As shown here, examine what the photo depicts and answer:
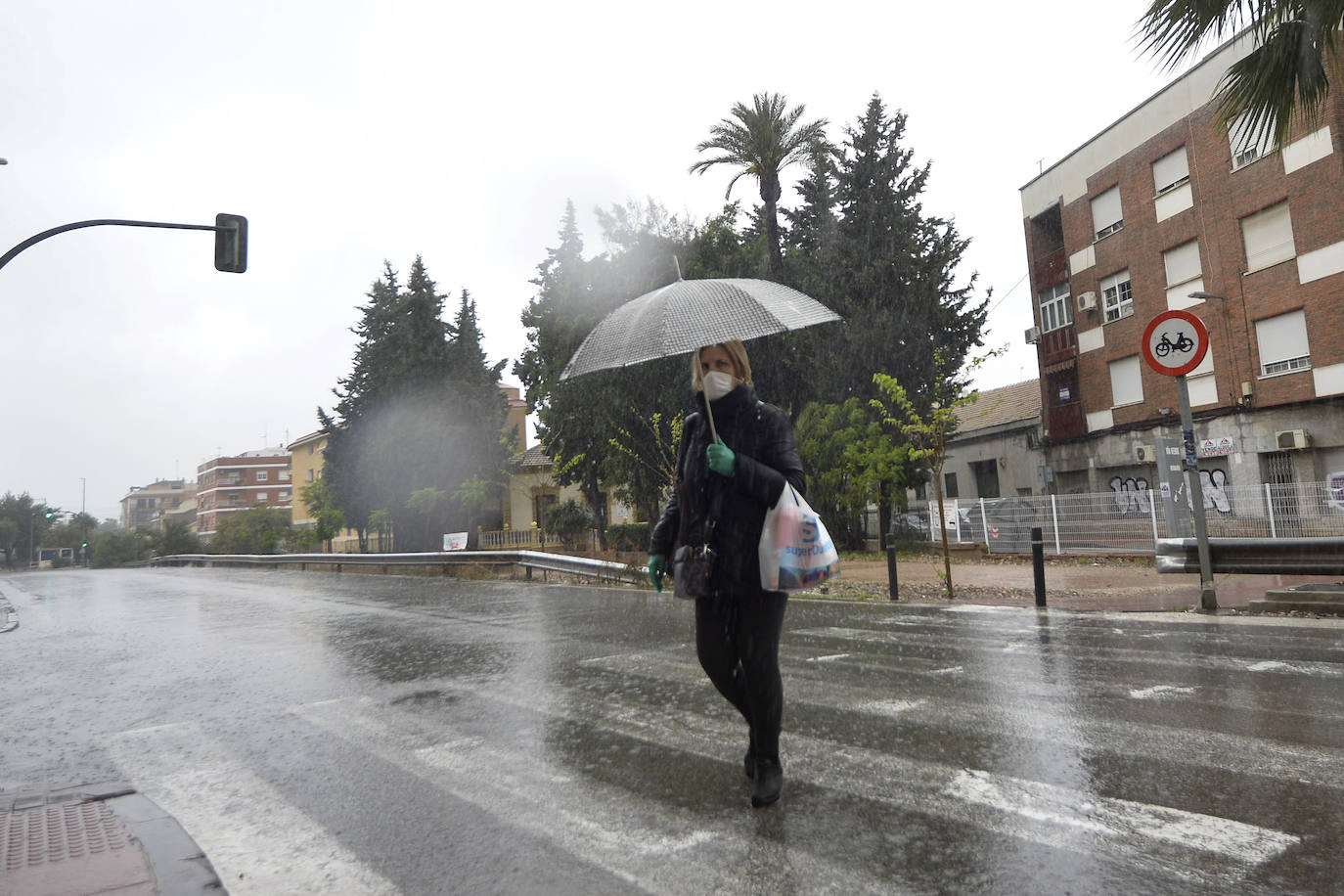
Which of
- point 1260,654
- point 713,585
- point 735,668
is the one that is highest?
point 713,585

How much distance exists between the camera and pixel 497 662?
7.34 metres

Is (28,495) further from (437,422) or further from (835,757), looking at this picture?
(835,757)

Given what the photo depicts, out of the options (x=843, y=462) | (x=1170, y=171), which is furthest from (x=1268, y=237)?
(x=843, y=462)

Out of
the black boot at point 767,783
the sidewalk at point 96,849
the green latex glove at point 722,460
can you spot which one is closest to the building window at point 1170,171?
the green latex glove at point 722,460

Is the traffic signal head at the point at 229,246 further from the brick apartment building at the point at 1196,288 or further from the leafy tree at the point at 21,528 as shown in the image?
the leafy tree at the point at 21,528

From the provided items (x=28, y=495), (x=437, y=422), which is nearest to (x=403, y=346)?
(x=437, y=422)

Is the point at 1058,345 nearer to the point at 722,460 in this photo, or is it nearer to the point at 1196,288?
the point at 1196,288

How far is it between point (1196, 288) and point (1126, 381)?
3945 mm

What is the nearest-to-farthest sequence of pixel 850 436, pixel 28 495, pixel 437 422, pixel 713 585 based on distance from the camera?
pixel 713 585 → pixel 850 436 → pixel 437 422 → pixel 28 495

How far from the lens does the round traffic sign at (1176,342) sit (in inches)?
349

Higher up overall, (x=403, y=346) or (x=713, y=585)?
(x=403, y=346)

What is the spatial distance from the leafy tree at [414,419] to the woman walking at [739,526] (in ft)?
113

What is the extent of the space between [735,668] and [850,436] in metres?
17.8

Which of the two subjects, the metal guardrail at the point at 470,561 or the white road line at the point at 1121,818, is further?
the metal guardrail at the point at 470,561
